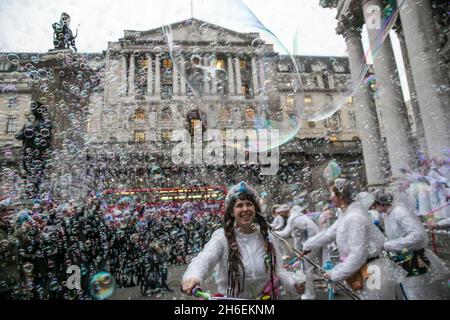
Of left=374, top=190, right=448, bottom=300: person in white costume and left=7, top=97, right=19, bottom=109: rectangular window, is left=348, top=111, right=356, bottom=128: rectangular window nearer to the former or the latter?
left=374, top=190, right=448, bottom=300: person in white costume

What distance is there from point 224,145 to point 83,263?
18.2m

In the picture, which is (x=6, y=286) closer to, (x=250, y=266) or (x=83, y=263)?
(x=83, y=263)

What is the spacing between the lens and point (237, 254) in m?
2.27

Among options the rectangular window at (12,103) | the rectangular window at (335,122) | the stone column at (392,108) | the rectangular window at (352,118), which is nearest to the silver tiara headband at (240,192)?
the stone column at (392,108)

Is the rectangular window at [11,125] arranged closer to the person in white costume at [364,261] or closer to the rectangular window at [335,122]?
the person in white costume at [364,261]

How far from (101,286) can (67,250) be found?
3.47 feet

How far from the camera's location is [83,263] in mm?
6180

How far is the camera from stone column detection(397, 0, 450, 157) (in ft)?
→ 27.6

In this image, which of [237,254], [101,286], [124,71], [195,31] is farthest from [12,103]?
[237,254]

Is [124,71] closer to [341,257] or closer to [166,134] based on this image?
[166,134]

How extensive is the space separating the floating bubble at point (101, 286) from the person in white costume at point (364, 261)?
4.88 metres

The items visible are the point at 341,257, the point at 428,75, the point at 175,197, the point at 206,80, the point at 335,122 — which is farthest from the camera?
the point at 335,122

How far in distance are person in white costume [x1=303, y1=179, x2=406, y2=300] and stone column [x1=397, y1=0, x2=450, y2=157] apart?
7065mm
